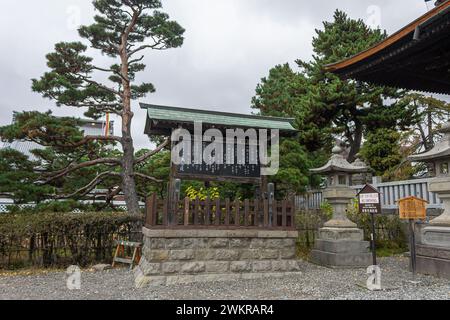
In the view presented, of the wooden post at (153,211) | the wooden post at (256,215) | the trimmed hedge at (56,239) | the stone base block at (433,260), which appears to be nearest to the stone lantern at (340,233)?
the stone base block at (433,260)

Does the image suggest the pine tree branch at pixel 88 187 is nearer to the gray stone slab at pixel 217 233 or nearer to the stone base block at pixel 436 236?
the gray stone slab at pixel 217 233

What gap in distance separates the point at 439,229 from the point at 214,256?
5.15 meters

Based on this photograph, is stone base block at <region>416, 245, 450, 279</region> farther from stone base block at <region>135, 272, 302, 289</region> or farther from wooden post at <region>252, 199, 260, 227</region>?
wooden post at <region>252, 199, 260, 227</region>

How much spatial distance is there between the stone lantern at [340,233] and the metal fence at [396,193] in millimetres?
2224

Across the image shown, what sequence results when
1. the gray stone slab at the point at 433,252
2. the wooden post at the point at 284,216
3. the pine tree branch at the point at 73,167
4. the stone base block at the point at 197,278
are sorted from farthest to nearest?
1. the pine tree branch at the point at 73,167
2. the wooden post at the point at 284,216
3. the gray stone slab at the point at 433,252
4. the stone base block at the point at 197,278

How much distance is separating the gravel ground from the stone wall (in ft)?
1.07

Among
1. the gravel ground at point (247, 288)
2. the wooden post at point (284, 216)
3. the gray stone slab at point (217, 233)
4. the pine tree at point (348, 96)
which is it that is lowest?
the gravel ground at point (247, 288)

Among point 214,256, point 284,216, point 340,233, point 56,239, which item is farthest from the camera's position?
point 340,233

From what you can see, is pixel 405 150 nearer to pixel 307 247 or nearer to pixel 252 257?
pixel 307 247

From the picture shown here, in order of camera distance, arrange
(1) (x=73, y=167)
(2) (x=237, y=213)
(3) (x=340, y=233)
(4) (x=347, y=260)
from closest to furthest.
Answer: (2) (x=237, y=213), (4) (x=347, y=260), (3) (x=340, y=233), (1) (x=73, y=167)

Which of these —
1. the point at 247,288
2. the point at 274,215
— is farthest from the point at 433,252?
the point at 247,288

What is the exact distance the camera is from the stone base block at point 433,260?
7236mm

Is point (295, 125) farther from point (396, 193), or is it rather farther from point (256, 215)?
point (256, 215)

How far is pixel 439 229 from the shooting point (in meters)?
7.55
